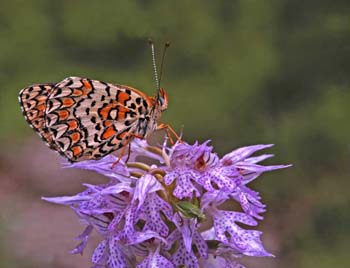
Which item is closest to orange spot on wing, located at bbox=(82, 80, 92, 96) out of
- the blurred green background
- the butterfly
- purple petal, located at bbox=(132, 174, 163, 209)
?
the butterfly

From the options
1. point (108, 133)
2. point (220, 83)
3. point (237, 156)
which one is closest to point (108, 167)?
point (108, 133)

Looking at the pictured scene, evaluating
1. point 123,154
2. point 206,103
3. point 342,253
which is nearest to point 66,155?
point 123,154

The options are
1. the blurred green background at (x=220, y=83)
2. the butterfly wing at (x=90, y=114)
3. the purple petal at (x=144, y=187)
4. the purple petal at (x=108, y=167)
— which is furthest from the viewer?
the blurred green background at (x=220, y=83)

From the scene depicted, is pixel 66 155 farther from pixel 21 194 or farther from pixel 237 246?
pixel 21 194

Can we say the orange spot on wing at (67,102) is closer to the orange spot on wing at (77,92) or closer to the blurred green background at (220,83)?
the orange spot on wing at (77,92)

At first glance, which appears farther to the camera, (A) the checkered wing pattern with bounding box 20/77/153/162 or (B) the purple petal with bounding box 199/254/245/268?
(A) the checkered wing pattern with bounding box 20/77/153/162

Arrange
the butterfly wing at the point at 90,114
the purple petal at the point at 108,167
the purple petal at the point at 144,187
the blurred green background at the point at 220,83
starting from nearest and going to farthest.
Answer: the purple petal at the point at 144,187, the purple petal at the point at 108,167, the butterfly wing at the point at 90,114, the blurred green background at the point at 220,83

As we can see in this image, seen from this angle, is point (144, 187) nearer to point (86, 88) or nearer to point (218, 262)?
point (218, 262)

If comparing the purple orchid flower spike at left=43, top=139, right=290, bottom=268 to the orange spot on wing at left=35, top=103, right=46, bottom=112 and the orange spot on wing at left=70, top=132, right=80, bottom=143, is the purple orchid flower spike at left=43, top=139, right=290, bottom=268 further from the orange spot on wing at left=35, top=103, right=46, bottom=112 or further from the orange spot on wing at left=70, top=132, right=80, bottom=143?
the orange spot on wing at left=35, top=103, right=46, bottom=112

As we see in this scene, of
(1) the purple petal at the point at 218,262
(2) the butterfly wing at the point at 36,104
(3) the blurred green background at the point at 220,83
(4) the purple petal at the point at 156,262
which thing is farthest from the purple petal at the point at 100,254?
(3) the blurred green background at the point at 220,83
